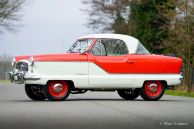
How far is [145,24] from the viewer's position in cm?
5088

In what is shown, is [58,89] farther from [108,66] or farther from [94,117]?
[94,117]

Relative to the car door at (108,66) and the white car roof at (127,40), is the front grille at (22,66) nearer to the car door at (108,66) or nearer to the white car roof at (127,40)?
the car door at (108,66)

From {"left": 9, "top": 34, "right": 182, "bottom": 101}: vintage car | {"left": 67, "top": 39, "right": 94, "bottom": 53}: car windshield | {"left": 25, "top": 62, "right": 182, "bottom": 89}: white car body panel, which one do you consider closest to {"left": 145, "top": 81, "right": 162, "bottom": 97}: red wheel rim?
{"left": 9, "top": 34, "right": 182, "bottom": 101}: vintage car

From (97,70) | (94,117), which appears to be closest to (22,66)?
(97,70)

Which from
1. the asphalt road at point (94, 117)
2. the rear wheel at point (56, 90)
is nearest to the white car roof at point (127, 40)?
the rear wheel at point (56, 90)

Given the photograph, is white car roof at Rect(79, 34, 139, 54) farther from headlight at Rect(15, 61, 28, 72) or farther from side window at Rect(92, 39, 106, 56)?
headlight at Rect(15, 61, 28, 72)

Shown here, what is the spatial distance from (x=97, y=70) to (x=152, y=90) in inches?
72.6

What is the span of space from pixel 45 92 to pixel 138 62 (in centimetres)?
290

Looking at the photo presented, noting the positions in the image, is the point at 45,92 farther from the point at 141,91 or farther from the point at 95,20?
the point at 95,20

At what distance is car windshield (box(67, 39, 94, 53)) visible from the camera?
19.2 meters

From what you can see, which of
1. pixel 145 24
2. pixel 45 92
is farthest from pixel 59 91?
pixel 145 24

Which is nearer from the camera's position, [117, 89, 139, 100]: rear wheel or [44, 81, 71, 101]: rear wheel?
[44, 81, 71, 101]: rear wheel

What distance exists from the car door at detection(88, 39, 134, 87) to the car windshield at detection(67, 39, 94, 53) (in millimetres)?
201

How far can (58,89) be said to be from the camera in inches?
723
